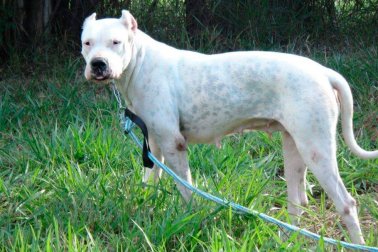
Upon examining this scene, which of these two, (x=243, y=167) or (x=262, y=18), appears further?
(x=262, y=18)

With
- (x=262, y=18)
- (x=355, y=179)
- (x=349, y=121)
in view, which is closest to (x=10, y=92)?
(x=262, y=18)

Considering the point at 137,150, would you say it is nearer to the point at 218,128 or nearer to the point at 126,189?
the point at 126,189

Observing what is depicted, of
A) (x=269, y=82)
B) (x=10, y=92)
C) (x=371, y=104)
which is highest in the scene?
(x=269, y=82)

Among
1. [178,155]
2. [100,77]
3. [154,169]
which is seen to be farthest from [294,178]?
[100,77]

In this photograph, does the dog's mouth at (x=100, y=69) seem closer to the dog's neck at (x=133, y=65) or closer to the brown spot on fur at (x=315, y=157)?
the dog's neck at (x=133, y=65)

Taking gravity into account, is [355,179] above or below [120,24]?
below

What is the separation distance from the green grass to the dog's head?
2.78 ft

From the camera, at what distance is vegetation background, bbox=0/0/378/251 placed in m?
4.24

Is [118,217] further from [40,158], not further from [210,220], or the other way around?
[40,158]

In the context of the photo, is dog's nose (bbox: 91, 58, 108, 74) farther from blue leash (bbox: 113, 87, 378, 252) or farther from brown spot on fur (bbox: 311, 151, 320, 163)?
brown spot on fur (bbox: 311, 151, 320, 163)

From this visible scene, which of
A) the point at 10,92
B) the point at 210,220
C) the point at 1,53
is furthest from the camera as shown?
the point at 1,53

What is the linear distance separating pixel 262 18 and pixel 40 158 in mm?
4408

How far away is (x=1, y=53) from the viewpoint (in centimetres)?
881

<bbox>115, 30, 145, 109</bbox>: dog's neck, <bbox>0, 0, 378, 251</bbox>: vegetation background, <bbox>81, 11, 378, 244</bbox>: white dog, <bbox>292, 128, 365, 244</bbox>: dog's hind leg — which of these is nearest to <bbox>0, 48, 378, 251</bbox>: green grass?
<bbox>0, 0, 378, 251</bbox>: vegetation background
